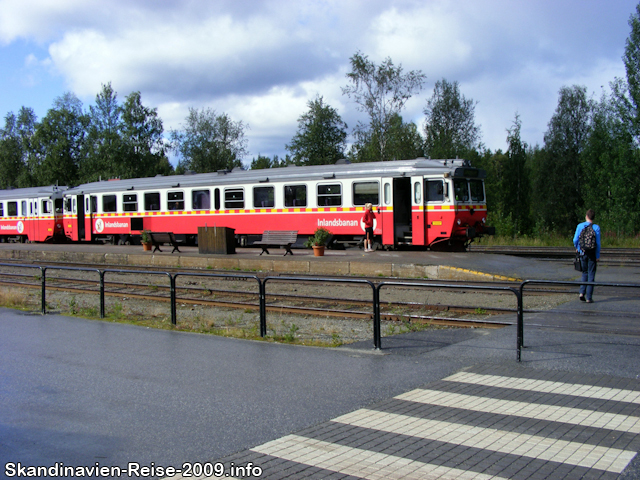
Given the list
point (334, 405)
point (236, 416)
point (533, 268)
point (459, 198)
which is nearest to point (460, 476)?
point (334, 405)

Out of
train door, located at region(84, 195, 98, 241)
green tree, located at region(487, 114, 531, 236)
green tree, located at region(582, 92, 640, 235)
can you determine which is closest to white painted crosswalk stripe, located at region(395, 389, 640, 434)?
train door, located at region(84, 195, 98, 241)

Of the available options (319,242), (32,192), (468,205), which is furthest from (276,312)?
(32,192)

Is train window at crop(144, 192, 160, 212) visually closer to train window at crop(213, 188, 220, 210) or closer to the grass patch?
train window at crop(213, 188, 220, 210)

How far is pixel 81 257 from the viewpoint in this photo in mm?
26484

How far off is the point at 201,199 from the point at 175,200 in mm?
1822

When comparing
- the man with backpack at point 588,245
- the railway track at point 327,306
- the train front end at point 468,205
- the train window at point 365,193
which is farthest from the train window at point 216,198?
the man with backpack at point 588,245

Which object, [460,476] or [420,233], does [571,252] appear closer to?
[420,233]

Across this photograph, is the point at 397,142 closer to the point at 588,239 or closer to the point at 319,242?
the point at 319,242

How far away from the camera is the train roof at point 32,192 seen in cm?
3559

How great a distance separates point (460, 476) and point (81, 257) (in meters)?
25.5

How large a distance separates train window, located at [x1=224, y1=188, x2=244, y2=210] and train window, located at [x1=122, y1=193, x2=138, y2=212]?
6.44m

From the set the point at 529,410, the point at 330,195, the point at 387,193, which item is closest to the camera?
the point at 529,410

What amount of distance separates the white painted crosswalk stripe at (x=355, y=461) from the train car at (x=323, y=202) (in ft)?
55.2

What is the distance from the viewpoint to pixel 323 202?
23297 millimetres
